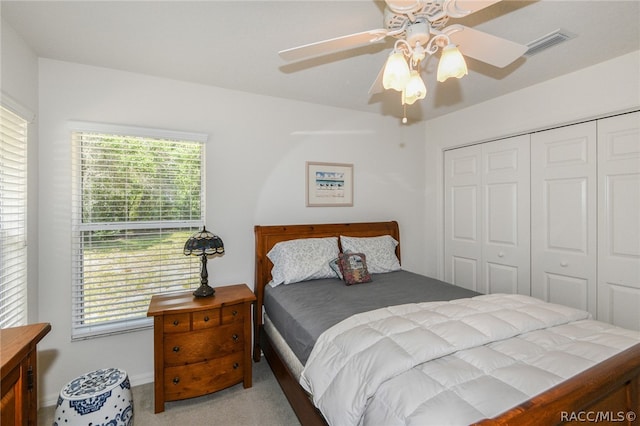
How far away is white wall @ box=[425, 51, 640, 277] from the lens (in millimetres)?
2215

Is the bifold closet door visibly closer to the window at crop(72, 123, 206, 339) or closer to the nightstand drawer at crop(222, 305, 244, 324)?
the nightstand drawer at crop(222, 305, 244, 324)

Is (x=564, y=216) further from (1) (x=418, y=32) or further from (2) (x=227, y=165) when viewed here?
(2) (x=227, y=165)

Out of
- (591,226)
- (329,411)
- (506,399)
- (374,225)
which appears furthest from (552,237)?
(329,411)

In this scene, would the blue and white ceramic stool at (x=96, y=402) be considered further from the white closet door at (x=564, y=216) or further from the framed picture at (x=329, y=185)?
the white closet door at (x=564, y=216)

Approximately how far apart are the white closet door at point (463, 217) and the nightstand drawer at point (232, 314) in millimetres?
2576

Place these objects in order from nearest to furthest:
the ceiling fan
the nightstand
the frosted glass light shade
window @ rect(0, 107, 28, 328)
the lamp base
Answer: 1. the ceiling fan
2. the frosted glass light shade
3. window @ rect(0, 107, 28, 328)
4. the nightstand
5. the lamp base

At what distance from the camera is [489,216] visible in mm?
3205

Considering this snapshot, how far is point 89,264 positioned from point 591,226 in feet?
13.1

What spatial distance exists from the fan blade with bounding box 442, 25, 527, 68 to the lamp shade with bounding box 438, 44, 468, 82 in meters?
0.07

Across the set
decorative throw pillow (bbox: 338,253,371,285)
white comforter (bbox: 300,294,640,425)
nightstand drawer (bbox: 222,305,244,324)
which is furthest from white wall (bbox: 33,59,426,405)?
white comforter (bbox: 300,294,640,425)

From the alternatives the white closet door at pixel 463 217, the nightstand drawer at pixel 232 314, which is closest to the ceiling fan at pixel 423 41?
the nightstand drawer at pixel 232 314

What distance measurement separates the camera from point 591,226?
243 cm

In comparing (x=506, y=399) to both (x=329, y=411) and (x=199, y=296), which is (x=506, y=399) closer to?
(x=329, y=411)

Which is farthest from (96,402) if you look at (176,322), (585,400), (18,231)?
(585,400)
